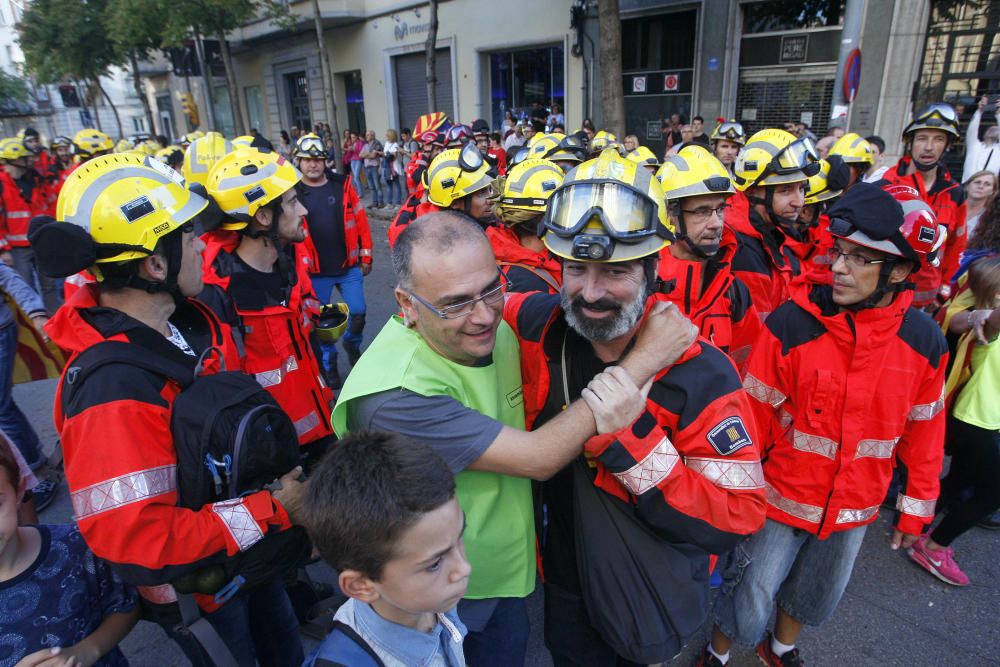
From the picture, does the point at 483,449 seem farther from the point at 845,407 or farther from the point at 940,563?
the point at 940,563

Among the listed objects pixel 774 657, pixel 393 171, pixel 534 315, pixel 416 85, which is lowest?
pixel 774 657

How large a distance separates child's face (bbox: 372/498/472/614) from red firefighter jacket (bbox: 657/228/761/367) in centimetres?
228

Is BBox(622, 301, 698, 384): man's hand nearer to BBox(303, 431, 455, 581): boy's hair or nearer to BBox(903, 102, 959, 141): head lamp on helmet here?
BBox(303, 431, 455, 581): boy's hair

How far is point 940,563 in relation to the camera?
3.40 m

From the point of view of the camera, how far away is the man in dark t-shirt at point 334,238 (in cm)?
599

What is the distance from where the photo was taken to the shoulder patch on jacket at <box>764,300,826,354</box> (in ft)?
7.95

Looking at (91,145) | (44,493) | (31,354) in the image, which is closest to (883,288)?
(31,354)

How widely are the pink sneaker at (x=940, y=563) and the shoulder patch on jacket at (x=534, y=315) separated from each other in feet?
10.0

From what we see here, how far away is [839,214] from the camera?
2.38 metres

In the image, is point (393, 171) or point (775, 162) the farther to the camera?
point (393, 171)

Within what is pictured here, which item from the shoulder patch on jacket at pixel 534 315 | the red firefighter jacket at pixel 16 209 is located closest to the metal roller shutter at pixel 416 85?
the red firefighter jacket at pixel 16 209

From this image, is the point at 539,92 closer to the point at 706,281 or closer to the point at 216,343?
the point at 706,281

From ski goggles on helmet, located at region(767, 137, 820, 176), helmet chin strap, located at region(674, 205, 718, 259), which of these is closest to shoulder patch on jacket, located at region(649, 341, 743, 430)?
helmet chin strap, located at region(674, 205, 718, 259)

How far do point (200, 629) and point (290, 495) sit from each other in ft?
1.72
